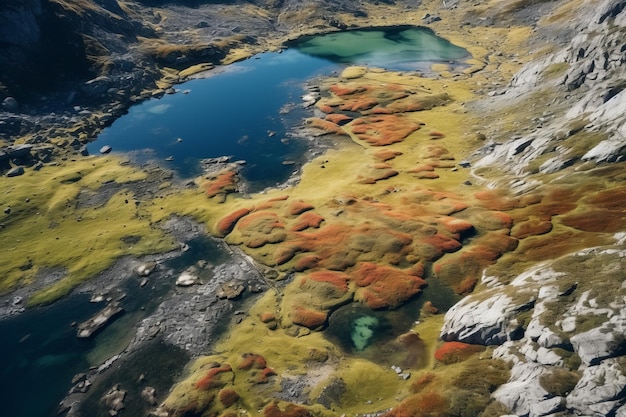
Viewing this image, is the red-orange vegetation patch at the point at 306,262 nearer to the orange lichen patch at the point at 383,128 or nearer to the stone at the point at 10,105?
the orange lichen patch at the point at 383,128

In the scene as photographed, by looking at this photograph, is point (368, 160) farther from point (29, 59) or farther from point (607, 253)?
point (29, 59)

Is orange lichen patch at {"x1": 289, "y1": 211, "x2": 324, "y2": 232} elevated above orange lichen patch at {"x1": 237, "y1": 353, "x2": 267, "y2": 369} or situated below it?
above

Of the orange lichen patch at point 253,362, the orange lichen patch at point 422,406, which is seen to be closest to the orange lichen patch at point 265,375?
the orange lichen patch at point 253,362

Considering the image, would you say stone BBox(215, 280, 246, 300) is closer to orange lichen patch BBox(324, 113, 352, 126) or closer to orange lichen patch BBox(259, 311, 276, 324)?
orange lichen patch BBox(259, 311, 276, 324)

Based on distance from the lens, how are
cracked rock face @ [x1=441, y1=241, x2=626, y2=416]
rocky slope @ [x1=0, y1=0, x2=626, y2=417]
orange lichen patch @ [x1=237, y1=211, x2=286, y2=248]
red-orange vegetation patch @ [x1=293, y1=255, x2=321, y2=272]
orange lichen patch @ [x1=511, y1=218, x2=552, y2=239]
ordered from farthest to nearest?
orange lichen patch @ [x1=237, y1=211, x2=286, y2=248]
red-orange vegetation patch @ [x1=293, y1=255, x2=321, y2=272]
orange lichen patch @ [x1=511, y1=218, x2=552, y2=239]
rocky slope @ [x1=0, y1=0, x2=626, y2=417]
cracked rock face @ [x1=441, y1=241, x2=626, y2=416]

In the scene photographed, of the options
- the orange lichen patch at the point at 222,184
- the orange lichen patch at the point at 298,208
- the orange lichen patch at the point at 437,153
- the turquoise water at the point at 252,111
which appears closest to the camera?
the orange lichen patch at the point at 298,208

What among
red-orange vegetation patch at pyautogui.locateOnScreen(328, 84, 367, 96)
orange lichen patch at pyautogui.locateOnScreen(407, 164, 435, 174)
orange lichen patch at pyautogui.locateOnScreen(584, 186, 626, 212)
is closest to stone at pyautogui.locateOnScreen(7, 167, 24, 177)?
orange lichen patch at pyautogui.locateOnScreen(407, 164, 435, 174)
